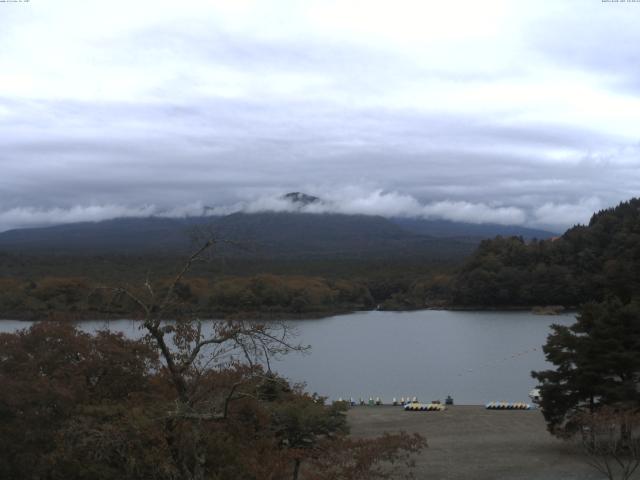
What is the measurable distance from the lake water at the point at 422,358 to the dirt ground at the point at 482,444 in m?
4.15

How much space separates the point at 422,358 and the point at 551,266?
114 ft

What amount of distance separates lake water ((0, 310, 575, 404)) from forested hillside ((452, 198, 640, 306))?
714 cm

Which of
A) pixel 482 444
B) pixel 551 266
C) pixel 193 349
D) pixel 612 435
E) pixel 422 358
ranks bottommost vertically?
pixel 422 358

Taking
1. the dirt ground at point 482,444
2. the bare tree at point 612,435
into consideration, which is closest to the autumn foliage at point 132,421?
the bare tree at point 612,435

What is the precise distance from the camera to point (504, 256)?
72438 millimetres

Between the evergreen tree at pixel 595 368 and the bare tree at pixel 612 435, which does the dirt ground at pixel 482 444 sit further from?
the evergreen tree at pixel 595 368

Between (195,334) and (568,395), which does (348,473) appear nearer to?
(195,334)

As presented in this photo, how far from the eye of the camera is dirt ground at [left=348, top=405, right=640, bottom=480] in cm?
1489

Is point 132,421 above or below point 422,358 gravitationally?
above

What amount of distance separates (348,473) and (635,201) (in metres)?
74.9

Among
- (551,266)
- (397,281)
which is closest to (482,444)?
(551,266)

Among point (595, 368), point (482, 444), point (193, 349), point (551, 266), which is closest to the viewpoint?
point (193, 349)

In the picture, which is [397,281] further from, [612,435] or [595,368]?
[612,435]

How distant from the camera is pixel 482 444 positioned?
17.9 meters
